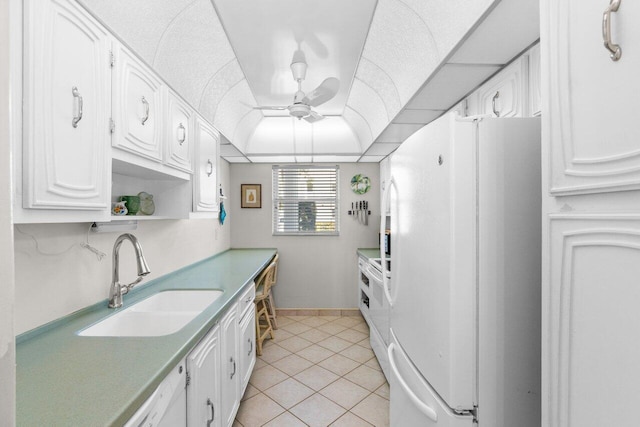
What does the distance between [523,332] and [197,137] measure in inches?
87.1

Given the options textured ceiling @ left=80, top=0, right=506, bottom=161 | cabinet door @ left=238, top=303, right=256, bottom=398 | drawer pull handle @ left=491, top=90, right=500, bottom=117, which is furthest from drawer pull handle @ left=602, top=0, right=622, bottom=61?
cabinet door @ left=238, top=303, right=256, bottom=398

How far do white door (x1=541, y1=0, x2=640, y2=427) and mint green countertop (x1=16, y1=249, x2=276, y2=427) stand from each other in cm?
113

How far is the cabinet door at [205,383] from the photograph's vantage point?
4.20 ft

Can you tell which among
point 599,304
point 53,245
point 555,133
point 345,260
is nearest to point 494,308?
point 599,304

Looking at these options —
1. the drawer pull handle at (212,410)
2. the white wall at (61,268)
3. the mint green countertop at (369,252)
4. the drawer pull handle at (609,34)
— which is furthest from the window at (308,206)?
the drawer pull handle at (609,34)

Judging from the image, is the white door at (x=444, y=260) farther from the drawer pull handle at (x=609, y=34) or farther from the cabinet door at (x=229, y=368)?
the cabinet door at (x=229, y=368)

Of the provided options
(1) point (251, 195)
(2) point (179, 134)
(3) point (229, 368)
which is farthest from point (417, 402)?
(1) point (251, 195)

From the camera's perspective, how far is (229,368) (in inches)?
73.4

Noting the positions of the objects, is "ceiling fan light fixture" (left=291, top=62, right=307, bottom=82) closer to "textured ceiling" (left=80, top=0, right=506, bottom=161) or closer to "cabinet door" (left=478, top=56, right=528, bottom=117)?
"textured ceiling" (left=80, top=0, right=506, bottom=161)

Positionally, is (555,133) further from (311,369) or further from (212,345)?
(311,369)

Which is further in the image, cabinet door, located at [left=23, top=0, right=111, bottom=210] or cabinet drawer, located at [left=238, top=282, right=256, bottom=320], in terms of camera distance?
cabinet drawer, located at [left=238, top=282, right=256, bottom=320]

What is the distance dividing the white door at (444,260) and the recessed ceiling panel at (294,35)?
1.06 meters

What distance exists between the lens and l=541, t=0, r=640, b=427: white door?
1.94 ft

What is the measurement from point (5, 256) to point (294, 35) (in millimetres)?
2131
